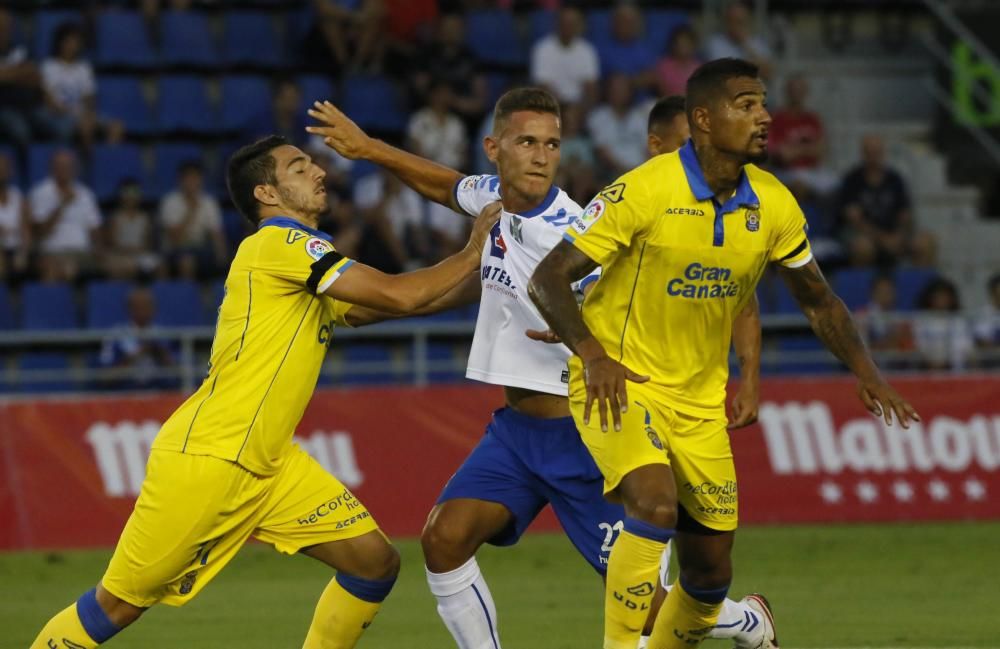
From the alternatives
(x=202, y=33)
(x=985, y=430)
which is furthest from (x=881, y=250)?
(x=202, y=33)

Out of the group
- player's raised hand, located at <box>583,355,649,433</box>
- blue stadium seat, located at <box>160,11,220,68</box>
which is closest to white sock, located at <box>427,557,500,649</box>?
player's raised hand, located at <box>583,355,649,433</box>

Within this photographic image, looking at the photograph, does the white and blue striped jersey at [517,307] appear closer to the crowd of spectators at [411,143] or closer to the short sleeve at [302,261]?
the short sleeve at [302,261]

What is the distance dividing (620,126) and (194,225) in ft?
15.2

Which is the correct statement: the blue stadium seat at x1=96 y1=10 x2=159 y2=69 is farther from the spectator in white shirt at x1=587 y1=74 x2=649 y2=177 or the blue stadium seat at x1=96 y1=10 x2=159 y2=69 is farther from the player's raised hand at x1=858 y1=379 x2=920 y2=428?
the player's raised hand at x1=858 y1=379 x2=920 y2=428

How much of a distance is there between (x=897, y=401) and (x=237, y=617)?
16.7 ft

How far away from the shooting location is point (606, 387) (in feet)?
22.6

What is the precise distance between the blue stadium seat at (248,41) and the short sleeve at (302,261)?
12070 millimetres

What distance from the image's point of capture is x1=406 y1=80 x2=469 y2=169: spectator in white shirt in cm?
1800

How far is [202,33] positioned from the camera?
63.1 ft

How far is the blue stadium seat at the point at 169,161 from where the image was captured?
18.1 meters

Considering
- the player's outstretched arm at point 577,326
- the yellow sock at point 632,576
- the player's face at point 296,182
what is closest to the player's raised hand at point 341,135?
the player's face at point 296,182

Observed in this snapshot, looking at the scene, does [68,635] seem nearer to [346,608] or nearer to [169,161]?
[346,608]

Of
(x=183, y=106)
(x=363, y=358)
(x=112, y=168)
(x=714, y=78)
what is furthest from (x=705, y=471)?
(x=183, y=106)

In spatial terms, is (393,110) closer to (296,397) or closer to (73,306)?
(73,306)
